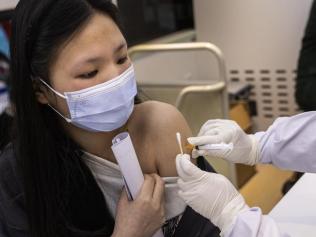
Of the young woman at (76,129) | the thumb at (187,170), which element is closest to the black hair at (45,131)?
the young woman at (76,129)

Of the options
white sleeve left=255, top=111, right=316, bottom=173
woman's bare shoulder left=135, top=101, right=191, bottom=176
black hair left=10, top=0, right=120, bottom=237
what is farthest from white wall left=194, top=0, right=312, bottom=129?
black hair left=10, top=0, right=120, bottom=237

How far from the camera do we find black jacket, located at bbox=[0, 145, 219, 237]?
3.71ft

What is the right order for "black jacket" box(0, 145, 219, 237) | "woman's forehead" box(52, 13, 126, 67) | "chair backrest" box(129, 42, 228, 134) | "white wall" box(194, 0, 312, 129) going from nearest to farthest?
"woman's forehead" box(52, 13, 126, 67) < "black jacket" box(0, 145, 219, 237) < "chair backrest" box(129, 42, 228, 134) < "white wall" box(194, 0, 312, 129)

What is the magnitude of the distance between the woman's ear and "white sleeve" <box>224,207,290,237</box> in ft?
1.91

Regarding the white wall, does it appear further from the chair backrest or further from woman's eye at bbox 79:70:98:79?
woman's eye at bbox 79:70:98:79

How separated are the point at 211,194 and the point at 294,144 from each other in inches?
14.7

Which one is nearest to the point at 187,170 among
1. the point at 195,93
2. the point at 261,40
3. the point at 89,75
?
the point at 89,75

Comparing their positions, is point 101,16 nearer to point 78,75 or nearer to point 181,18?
point 78,75

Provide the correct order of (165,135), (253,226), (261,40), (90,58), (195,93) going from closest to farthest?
(253,226) → (90,58) → (165,135) → (195,93) → (261,40)

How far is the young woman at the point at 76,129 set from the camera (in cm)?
102

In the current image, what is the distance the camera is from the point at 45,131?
1132mm

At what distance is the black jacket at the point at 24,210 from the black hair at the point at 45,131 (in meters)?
0.01

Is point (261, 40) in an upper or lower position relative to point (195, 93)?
lower

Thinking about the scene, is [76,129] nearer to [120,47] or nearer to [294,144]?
[120,47]
